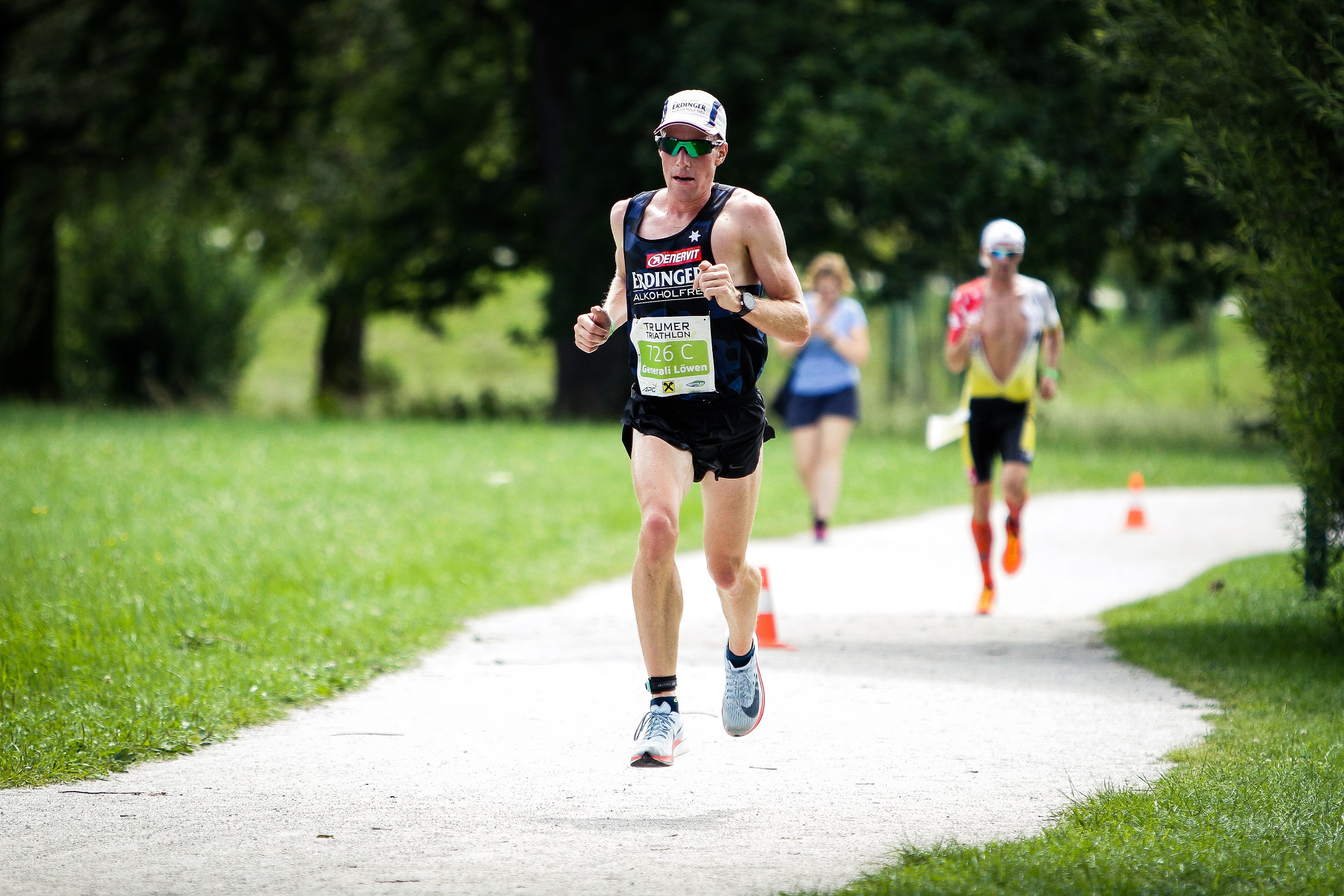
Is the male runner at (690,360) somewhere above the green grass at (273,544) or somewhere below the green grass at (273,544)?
above

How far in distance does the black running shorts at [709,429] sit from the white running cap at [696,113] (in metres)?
0.98

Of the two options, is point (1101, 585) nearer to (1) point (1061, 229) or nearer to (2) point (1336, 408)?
(2) point (1336, 408)

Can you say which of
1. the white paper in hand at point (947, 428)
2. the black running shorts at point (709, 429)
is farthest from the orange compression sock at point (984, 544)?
the black running shorts at point (709, 429)

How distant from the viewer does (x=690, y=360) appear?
220 inches

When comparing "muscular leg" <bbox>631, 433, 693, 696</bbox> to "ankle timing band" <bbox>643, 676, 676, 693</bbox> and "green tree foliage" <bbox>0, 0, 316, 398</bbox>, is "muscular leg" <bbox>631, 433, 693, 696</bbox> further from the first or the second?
"green tree foliage" <bbox>0, 0, 316, 398</bbox>

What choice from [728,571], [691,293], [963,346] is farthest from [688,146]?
[963,346]

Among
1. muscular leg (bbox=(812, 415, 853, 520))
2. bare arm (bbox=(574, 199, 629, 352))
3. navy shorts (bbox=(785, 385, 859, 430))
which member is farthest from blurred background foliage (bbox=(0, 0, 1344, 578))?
bare arm (bbox=(574, 199, 629, 352))

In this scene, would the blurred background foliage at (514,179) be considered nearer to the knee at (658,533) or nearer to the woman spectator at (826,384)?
the woman spectator at (826,384)

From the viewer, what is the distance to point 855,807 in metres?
5.08

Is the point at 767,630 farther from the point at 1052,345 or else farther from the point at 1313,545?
the point at 1052,345

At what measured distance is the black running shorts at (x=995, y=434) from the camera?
32.8ft

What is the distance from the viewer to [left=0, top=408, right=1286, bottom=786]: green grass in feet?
22.6

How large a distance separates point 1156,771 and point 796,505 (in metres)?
10.3

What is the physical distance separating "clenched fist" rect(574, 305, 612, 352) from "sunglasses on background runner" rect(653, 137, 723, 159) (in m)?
0.66
